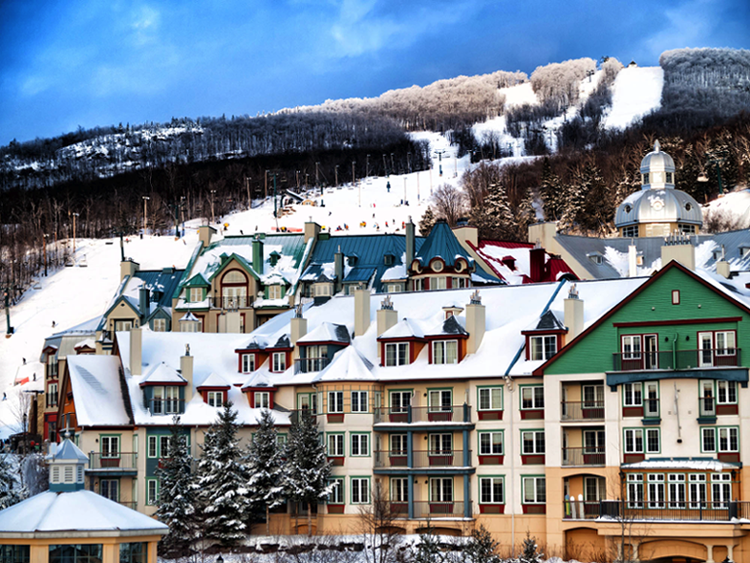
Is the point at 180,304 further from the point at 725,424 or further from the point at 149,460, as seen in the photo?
the point at 725,424

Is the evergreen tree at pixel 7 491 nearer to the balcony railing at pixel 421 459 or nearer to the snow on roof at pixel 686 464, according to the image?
the balcony railing at pixel 421 459

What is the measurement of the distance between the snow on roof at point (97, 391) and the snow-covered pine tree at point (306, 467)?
10.1 metres

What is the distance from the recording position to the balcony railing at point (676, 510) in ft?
168

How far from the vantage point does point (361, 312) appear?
65250mm

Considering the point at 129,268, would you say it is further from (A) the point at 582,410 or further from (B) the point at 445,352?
(A) the point at 582,410

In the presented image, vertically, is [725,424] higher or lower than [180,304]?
lower

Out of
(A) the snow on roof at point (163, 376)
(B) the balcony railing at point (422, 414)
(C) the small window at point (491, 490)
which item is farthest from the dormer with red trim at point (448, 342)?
(A) the snow on roof at point (163, 376)

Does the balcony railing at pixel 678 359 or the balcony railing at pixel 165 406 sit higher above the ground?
the balcony railing at pixel 678 359

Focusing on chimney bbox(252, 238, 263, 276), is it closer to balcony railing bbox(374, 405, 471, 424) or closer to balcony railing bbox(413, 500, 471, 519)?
balcony railing bbox(374, 405, 471, 424)

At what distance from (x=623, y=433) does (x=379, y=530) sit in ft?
40.9

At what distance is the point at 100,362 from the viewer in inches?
2584

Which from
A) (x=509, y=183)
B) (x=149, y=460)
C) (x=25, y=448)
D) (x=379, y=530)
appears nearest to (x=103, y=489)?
(x=149, y=460)

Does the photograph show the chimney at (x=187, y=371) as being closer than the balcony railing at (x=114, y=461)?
→ No

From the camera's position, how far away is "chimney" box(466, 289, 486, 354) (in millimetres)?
61062
